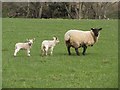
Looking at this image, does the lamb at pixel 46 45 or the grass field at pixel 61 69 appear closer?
the grass field at pixel 61 69

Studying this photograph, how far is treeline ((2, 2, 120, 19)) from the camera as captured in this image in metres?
62.1

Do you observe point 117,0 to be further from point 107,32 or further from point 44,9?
point 107,32

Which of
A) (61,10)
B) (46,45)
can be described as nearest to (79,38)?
(46,45)

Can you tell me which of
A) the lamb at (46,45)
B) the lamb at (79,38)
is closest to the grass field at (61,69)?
the lamb at (46,45)

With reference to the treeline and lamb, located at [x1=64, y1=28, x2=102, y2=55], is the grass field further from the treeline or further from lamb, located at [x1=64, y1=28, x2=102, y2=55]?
the treeline

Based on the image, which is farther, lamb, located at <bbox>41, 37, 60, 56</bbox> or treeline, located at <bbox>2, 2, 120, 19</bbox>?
treeline, located at <bbox>2, 2, 120, 19</bbox>

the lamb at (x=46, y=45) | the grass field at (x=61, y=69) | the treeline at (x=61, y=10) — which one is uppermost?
the treeline at (x=61, y=10)

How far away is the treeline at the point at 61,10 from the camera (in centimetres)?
6212

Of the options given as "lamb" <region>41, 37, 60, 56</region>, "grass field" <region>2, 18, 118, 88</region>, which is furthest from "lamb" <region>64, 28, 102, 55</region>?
"lamb" <region>41, 37, 60, 56</region>

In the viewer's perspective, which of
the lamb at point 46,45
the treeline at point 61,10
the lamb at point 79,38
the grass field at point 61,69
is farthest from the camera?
the treeline at point 61,10

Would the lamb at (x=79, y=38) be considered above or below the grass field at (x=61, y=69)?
above

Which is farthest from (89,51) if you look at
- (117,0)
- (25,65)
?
(117,0)

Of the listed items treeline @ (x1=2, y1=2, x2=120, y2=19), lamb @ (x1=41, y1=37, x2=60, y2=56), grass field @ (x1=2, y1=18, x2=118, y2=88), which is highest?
treeline @ (x1=2, y1=2, x2=120, y2=19)

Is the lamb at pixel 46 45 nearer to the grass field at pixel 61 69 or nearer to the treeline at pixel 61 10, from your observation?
the grass field at pixel 61 69
